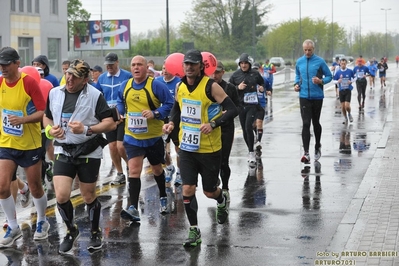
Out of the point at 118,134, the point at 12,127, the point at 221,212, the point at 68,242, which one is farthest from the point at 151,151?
the point at 118,134

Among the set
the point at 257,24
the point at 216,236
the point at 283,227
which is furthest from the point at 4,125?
the point at 257,24

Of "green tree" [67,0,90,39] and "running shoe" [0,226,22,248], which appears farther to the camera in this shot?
"green tree" [67,0,90,39]

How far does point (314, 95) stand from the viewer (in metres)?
13.4

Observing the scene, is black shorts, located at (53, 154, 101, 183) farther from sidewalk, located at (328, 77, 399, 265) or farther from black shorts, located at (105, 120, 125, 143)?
black shorts, located at (105, 120, 125, 143)

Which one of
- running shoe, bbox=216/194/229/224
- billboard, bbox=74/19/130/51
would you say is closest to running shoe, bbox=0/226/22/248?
Result: running shoe, bbox=216/194/229/224

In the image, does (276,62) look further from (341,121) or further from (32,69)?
(32,69)

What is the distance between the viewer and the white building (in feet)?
177

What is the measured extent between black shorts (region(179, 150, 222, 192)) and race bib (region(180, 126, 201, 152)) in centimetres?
7

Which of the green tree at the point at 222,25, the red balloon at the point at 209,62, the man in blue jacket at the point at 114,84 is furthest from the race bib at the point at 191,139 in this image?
the green tree at the point at 222,25

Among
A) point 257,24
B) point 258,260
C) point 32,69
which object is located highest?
point 257,24

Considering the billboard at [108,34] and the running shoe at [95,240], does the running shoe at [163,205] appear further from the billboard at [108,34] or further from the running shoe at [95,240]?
the billboard at [108,34]

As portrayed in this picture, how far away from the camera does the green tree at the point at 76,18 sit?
267 ft

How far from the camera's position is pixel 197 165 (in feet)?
26.6

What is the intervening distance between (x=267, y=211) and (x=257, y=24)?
88074mm
